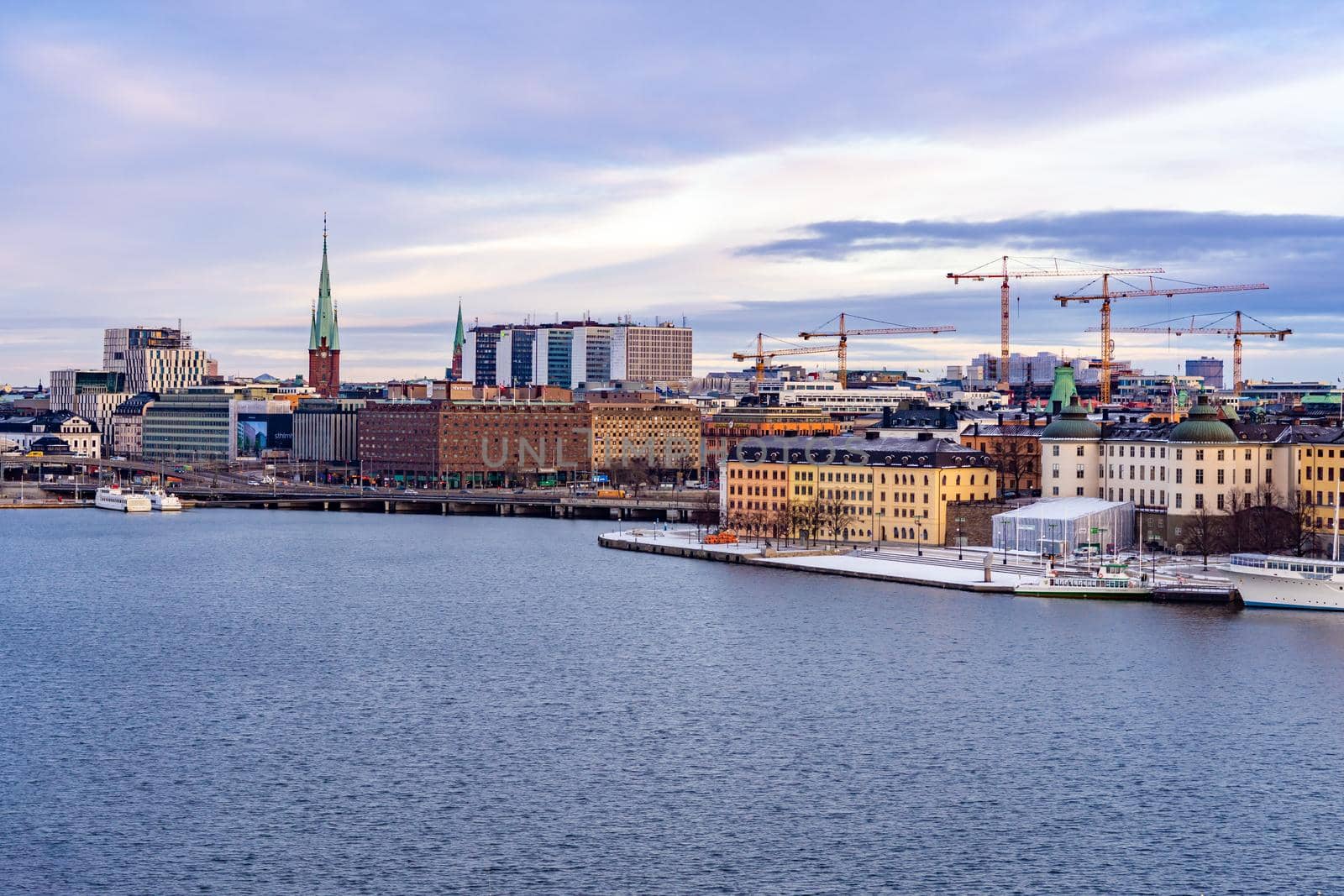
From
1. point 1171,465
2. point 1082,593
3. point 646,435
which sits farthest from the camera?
point 646,435

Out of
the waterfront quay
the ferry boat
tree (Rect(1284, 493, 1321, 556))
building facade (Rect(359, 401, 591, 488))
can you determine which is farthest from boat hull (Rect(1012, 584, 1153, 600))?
building facade (Rect(359, 401, 591, 488))

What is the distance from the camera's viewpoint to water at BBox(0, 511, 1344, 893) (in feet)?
113

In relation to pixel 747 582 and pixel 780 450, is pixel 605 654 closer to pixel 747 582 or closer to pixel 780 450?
pixel 747 582

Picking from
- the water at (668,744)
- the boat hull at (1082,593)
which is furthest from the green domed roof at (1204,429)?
the water at (668,744)

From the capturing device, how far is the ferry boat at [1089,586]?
222 ft

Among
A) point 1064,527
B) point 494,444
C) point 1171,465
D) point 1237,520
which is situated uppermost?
point 494,444

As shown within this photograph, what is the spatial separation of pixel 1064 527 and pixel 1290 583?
49.5 ft

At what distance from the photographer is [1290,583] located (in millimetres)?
64875

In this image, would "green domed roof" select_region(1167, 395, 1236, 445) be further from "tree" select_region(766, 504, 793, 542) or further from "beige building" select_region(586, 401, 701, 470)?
"beige building" select_region(586, 401, 701, 470)

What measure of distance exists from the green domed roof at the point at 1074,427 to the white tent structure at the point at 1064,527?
19.6 ft

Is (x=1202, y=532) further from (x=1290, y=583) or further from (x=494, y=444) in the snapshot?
(x=494, y=444)

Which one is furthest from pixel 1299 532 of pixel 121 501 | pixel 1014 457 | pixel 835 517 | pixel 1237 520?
pixel 121 501

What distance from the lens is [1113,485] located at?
3433 inches

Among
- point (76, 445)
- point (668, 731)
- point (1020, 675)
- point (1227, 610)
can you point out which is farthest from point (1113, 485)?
point (76, 445)
